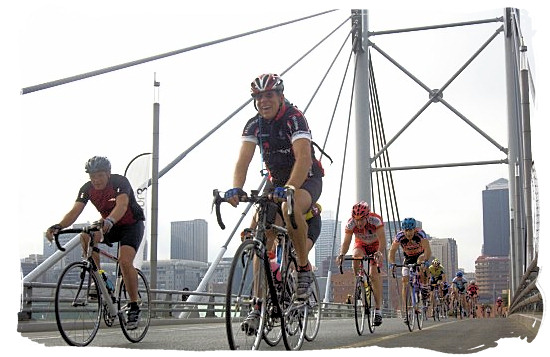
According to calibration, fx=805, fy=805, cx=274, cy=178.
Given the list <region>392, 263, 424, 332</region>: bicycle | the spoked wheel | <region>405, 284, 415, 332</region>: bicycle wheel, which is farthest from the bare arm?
the spoked wheel

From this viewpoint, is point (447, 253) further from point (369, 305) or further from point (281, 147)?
point (369, 305)

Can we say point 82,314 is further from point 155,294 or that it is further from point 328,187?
point 328,187

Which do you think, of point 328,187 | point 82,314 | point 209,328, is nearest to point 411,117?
point 328,187

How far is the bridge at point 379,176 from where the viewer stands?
398cm

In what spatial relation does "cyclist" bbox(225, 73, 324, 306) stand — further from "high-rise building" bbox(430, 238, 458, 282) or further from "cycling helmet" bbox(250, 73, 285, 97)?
"high-rise building" bbox(430, 238, 458, 282)

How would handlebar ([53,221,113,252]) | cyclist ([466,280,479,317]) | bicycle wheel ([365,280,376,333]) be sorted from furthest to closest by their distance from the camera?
1. bicycle wheel ([365,280,376,333])
2. cyclist ([466,280,479,317])
3. handlebar ([53,221,113,252])

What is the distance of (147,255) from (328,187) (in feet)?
3.59

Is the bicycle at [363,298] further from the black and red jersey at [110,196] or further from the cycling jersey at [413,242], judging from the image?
the black and red jersey at [110,196]

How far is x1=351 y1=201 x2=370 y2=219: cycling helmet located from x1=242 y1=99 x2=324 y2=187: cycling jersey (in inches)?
28.2

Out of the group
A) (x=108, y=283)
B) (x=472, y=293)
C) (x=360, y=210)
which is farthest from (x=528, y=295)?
(x=108, y=283)

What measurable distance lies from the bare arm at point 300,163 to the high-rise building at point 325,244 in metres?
0.71

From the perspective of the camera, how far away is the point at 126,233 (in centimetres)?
443

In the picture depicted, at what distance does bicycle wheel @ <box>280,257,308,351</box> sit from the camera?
3.90 m

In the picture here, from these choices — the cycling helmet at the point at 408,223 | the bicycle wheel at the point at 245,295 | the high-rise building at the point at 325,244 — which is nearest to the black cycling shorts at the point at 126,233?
the high-rise building at the point at 325,244
